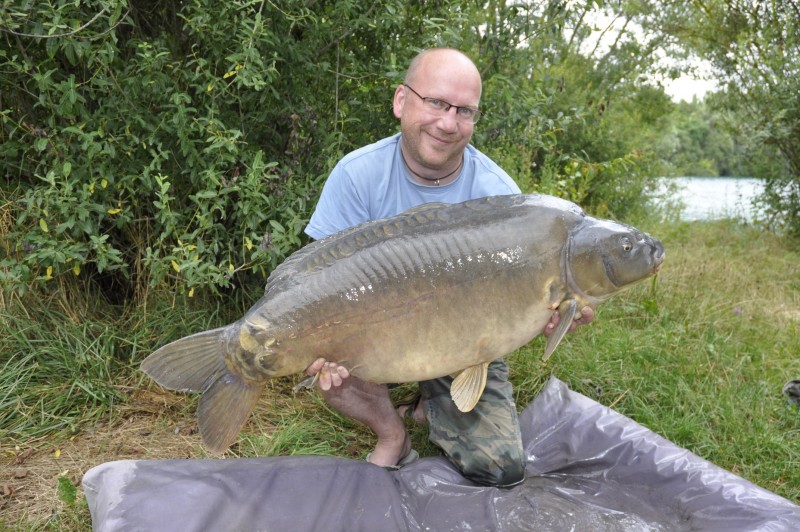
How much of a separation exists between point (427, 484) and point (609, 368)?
3.90 ft

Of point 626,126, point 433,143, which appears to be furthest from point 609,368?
point 626,126

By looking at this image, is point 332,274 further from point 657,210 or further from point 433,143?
point 657,210

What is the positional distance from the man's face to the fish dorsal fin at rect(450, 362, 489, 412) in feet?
A: 2.48

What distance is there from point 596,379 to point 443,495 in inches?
43.2

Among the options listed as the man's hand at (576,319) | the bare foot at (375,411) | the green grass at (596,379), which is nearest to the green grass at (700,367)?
the green grass at (596,379)

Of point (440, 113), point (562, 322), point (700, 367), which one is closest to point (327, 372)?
point (562, 322)

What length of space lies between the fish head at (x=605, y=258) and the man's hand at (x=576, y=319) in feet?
0.17

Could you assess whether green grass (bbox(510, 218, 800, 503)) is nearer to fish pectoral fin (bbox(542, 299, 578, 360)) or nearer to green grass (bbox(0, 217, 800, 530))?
green grass (bbox(0, 217, 800, 530))

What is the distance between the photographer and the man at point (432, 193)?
229 cm

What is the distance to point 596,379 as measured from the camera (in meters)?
2.96

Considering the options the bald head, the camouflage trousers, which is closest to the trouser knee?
the camouflage trousers

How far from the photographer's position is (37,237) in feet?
8.57

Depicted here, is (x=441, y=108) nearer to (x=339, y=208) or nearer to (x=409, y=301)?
(x=339, y=208)

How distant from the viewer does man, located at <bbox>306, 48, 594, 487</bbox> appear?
229 cm
